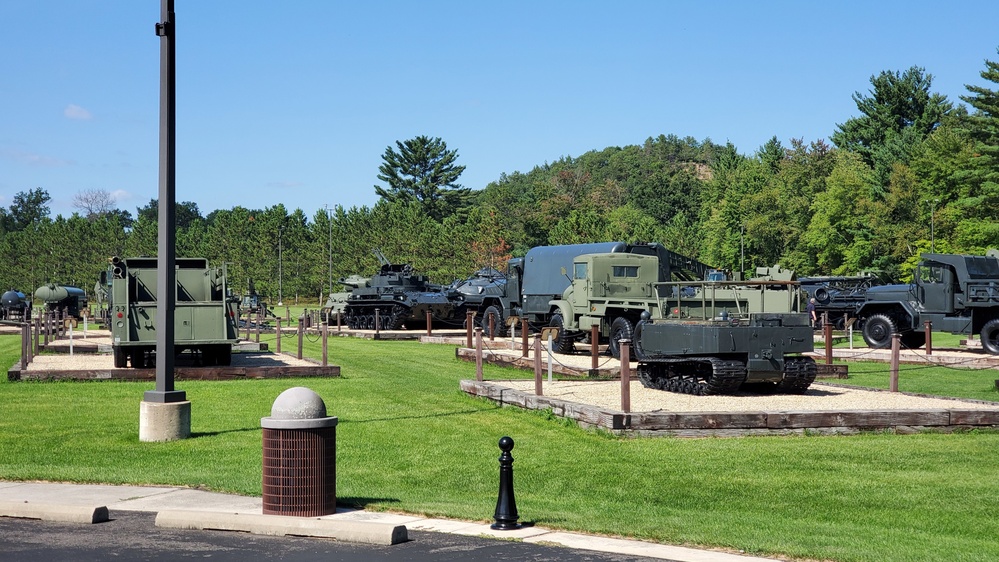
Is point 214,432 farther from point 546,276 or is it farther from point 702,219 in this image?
point 702,219

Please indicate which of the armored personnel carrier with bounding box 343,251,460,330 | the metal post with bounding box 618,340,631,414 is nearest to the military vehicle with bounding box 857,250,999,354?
Answer: the armored personnel carrier with bounding box 343,251,460,330

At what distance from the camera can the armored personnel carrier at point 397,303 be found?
45094mm

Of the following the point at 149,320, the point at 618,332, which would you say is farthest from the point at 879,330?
the point at 149,320

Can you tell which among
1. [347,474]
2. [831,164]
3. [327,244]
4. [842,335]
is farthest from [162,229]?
[327,244]

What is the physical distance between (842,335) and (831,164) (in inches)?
1833

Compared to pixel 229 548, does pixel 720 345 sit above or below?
above

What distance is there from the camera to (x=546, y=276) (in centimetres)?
3541

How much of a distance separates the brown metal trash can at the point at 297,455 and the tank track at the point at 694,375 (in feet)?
31.3

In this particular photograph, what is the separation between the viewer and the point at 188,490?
1086 cm

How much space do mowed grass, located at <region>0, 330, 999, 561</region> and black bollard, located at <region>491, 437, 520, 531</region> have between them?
0.43 meters

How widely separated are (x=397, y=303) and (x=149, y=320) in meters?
22.0

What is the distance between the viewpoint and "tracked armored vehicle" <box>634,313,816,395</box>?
17.8 metres

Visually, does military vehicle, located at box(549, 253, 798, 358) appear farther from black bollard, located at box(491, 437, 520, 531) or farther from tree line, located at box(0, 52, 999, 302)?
tree line, located at box(0, 52, 999, 302)

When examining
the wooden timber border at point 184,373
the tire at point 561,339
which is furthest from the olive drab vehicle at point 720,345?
the tire at point 561,339
